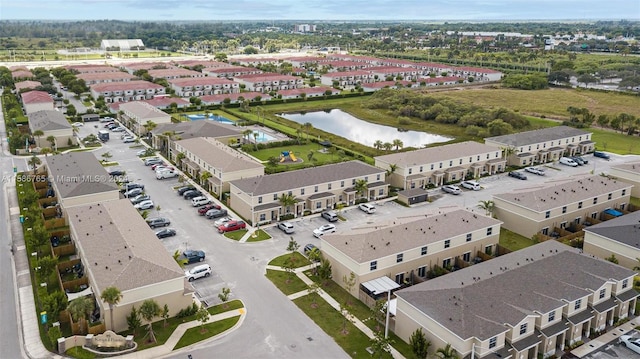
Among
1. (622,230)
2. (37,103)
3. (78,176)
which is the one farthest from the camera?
(37,103)

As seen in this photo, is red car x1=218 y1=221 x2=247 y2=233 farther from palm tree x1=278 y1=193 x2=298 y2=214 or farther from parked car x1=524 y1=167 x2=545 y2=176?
parked car x1=524 y1=167 x2=545 y2=176

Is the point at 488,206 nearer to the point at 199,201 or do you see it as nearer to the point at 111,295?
the point at 199,201

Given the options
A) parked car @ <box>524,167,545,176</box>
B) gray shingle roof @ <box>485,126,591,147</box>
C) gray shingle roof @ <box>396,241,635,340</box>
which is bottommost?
parked car @ <box>524,167,545,176</box>

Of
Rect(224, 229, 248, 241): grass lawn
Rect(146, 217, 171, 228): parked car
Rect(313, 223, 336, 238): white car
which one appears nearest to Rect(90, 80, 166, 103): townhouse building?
Rect(146, 217, 171, 228): parked car

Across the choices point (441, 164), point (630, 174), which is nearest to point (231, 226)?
point (441, 164)

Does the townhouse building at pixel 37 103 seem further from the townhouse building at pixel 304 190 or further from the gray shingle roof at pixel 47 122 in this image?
the townhouse building at pixel 304 190

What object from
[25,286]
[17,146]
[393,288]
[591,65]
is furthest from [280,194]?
[591,65]

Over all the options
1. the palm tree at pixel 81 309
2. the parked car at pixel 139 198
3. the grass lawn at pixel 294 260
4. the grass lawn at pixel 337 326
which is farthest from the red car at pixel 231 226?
the palm tree at pixel 81 309
